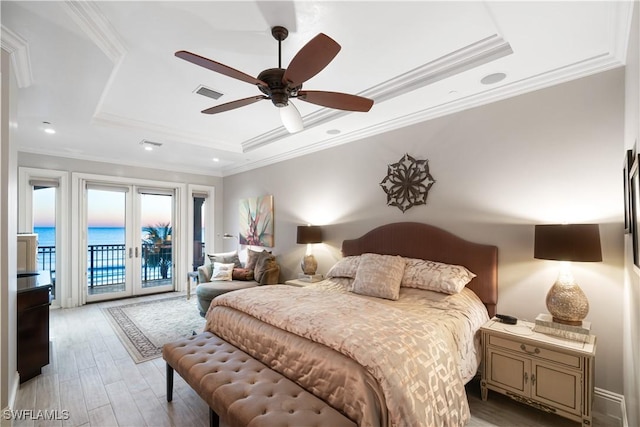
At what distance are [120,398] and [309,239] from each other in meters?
2.60

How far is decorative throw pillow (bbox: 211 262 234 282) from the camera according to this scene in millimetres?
4703

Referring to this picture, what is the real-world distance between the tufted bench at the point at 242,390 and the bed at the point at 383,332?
88 mm

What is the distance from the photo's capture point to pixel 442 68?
248 cm

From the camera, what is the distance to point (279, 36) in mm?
2062

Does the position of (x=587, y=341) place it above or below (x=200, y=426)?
above

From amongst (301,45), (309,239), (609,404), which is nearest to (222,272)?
(309,239)

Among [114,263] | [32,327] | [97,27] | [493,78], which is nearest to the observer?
[97,27]

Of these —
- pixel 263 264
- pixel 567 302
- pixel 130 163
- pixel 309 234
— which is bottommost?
pixel 263 264

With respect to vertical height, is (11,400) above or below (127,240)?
below

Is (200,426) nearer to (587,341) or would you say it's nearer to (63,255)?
(587,341)

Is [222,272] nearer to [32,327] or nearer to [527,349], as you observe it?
[32,327]

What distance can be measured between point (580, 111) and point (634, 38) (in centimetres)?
76

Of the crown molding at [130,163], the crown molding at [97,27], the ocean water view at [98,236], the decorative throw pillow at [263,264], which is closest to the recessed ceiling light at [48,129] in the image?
the crown molding at [130,163]

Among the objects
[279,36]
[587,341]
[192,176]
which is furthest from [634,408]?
[192,176]
